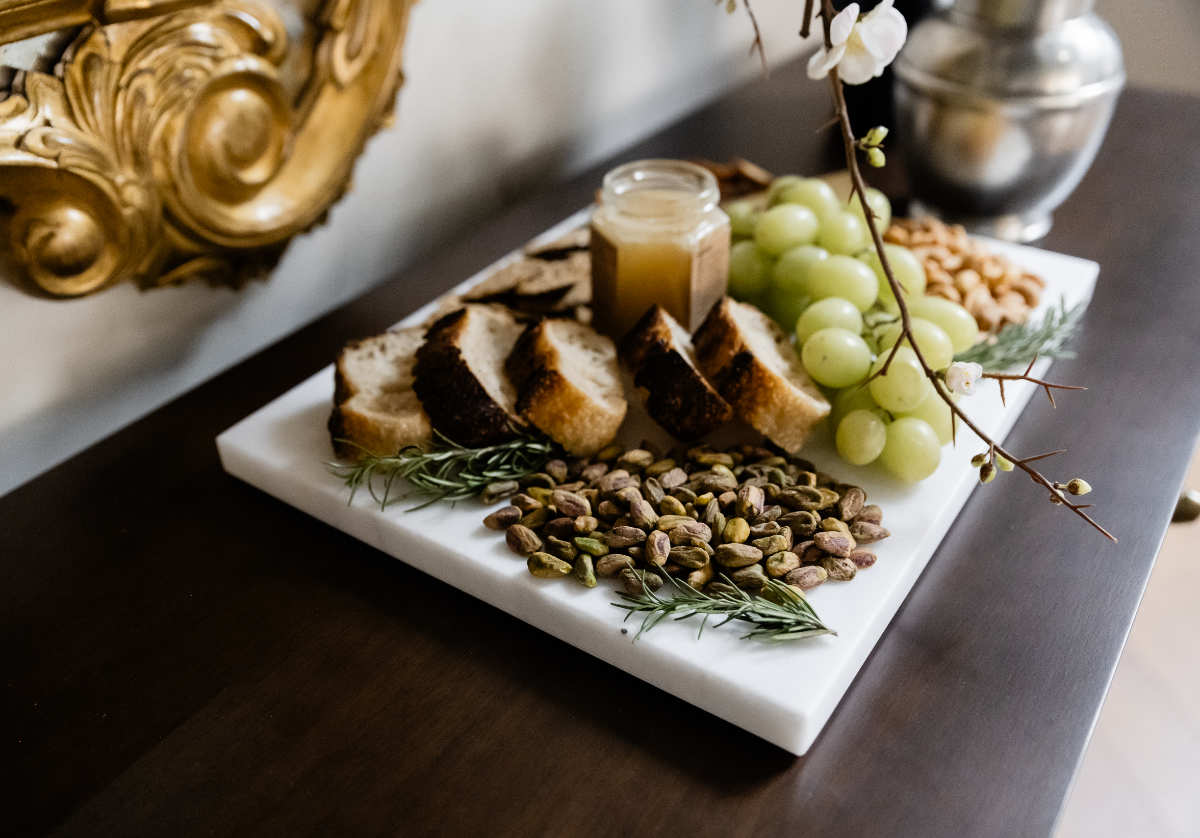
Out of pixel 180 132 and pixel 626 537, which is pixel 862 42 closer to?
pixel 626 537

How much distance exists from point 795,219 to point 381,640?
2.03ft

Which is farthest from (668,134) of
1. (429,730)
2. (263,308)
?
(429,730)

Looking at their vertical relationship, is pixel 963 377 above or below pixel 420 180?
above

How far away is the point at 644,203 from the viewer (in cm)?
99

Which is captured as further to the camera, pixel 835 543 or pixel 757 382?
pixel 757 382

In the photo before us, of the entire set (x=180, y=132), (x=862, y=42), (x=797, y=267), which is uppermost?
(x=862, y=42)

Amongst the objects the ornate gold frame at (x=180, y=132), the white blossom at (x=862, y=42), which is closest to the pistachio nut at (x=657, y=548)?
the white blossom at (x=862, y=42)

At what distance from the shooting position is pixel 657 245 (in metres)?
0.98

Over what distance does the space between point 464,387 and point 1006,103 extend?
79 centimetres

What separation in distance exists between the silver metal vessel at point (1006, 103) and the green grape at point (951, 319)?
0.39 metres

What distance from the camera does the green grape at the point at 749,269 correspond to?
1.10 metres

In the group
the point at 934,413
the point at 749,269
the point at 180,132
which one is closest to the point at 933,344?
the point at 934,413

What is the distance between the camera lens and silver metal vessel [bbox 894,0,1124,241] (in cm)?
119

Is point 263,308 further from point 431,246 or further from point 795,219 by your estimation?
point 795,219
